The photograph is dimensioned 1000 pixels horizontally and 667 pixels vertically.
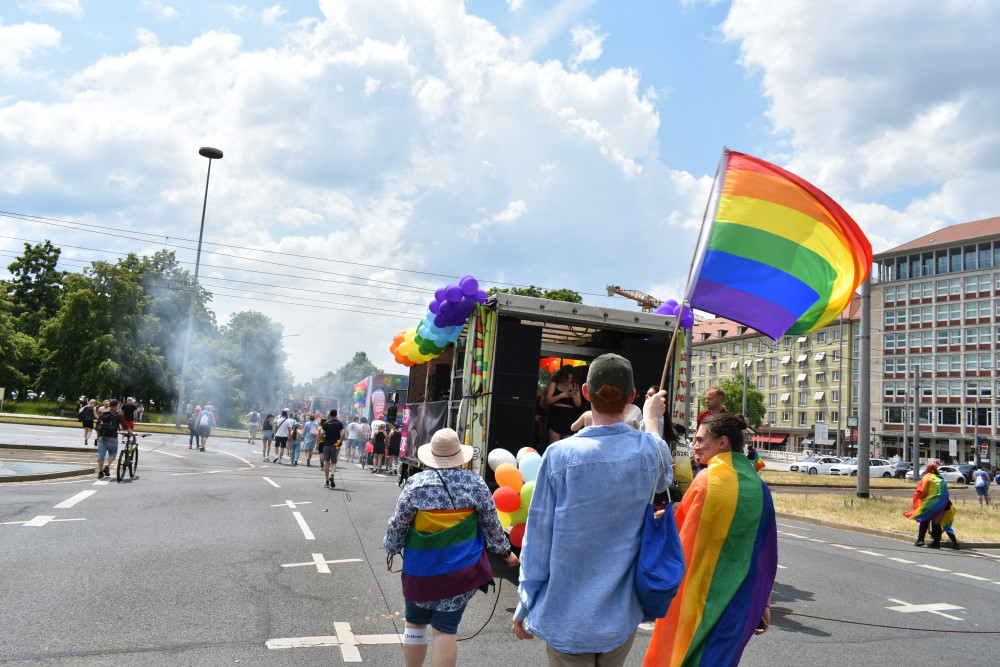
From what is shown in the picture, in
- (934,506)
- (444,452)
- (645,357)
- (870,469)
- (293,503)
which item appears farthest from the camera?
(870,469)

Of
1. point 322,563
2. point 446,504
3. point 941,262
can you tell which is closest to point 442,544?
point 446,504

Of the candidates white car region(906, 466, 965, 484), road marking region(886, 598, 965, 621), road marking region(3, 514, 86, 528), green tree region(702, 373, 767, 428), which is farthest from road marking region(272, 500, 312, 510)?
green tree region(702, 373, 767, 428)

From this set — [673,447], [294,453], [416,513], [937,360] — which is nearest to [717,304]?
[673,447]

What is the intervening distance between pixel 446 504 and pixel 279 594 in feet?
10.3

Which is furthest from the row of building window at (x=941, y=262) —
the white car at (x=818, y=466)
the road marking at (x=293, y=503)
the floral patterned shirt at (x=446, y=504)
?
the floral patterned shirt at (x=446, y=504)

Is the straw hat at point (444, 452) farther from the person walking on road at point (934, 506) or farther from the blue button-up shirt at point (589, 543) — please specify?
the person walking on road at point (934, 506)

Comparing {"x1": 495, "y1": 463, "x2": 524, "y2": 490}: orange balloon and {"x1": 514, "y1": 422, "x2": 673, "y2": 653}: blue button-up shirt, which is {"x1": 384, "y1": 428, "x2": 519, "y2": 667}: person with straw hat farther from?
{"x1": 495, "y1": 463, "x2": 524, "y2": 490}: orange balloon

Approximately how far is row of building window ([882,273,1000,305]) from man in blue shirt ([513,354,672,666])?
82.7m

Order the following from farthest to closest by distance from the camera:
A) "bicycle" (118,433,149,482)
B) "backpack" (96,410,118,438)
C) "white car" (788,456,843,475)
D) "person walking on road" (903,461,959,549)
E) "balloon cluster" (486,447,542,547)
→ "white car" (788,456,843,475)
"bicycle" (118,433,149,482)
"backpack" (96,410,118,438)
"person walking on road" (903,461,959,549)
"balloon cluster" (486,447,542,547)

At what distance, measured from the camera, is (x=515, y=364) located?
924 cm

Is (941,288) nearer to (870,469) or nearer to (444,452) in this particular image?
(870,469)

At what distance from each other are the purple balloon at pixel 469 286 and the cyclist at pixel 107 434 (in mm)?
9463

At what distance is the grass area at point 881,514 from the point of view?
16.5 meters

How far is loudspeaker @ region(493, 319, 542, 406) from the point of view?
30.1ft
